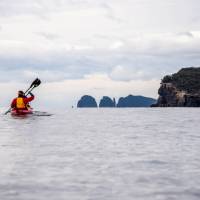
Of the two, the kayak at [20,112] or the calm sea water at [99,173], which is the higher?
the kayak at [20,112]

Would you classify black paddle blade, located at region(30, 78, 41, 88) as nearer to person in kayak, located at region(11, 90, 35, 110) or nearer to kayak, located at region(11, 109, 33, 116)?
person in kayak, located at region(11, 90, 35, 110)

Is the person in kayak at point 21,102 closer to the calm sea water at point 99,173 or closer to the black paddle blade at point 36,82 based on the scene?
the black paddle blade at point 36,82

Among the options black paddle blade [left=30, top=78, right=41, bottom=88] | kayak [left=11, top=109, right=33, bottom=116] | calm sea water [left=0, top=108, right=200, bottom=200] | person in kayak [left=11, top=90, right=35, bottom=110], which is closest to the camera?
calm sea water [left=0, top=108, right=200, bottom=200]

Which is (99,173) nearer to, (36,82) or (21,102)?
(21,102)

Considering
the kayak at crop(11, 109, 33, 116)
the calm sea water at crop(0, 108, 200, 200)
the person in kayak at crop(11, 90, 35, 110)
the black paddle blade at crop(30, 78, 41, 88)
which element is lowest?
the calm sea water at crop(0, 108, 200, 200)

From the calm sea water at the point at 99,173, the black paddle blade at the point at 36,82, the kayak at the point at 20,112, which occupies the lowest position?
the calm sea water at the point at 99,173

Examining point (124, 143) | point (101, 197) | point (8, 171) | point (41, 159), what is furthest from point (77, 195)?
point (124, 143)

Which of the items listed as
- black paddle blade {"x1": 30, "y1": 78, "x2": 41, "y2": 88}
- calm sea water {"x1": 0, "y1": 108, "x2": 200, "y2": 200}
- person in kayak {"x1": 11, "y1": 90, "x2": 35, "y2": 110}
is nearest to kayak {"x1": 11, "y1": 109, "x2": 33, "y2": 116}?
person in kayak {"x1": 11, "y1": 90, "x2": 35, "y2": 110}

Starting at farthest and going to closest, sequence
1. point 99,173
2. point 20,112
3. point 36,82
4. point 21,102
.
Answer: point 36,82 < point 20,112 < point 21,102 < point 99,173

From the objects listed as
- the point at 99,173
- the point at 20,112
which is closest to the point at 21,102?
the point at 20,112

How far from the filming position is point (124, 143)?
68.0ft

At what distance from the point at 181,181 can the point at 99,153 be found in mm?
6041

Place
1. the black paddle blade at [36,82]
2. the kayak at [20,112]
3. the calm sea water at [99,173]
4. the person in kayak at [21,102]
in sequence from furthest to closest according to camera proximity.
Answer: the black paddle blade at [36,82], the kayak at [20,112], the person in kayak at [21,102], the calm sea water at [99,173]

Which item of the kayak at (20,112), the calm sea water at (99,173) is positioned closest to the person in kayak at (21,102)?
the kayak at (20,112)
